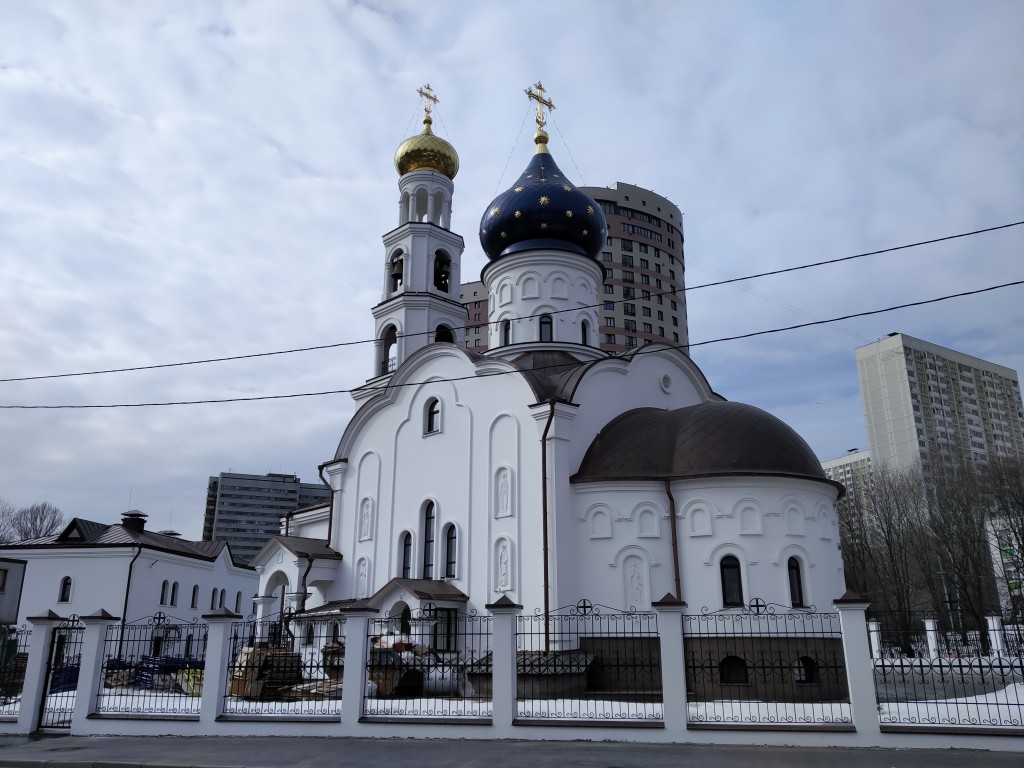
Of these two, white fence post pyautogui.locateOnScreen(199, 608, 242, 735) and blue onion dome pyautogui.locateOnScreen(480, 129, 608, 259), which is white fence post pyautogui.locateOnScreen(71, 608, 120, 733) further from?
blue onion dome pyautogui.locateOnScreen(480, 129, 608, 259)

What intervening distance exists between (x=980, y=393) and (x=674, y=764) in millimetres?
56062

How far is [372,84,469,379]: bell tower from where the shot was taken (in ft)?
74.0

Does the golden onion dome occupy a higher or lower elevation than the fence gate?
higher

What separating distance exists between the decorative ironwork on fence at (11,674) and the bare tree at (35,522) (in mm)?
39038

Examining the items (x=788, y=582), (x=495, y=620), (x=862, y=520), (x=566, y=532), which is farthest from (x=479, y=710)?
(x=862, y=520)

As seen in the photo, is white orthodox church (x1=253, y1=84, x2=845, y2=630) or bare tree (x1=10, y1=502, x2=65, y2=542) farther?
bare tree (x1=10, y1=502, x2=65, y2=542)

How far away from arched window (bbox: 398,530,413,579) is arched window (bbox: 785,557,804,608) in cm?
832

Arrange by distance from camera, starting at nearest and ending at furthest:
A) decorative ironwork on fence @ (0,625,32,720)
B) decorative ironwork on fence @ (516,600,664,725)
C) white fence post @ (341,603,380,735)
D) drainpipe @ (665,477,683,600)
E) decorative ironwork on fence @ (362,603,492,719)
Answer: white fence post @ (341,603,380,735), decorative ironwork on fence @ (362,603,492,719), decorative ironwork on fence @ (0,625,32,720), decorative ironwork on fence @ (516,600,664,725), drainpipe @ (665,477,683,600)

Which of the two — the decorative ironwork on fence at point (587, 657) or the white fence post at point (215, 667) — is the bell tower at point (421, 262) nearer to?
the decorative ironwork on fence at point (587, 657)

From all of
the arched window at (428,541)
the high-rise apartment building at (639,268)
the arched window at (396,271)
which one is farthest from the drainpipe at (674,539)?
the high-rise apartment building at (639,268)

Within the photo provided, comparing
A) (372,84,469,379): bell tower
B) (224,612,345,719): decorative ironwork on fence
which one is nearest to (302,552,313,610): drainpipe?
(224,612,345,719): decorative ironwork on fence

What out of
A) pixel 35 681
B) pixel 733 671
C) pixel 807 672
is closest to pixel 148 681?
pixel 35 681

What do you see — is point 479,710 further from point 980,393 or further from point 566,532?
point 980,393

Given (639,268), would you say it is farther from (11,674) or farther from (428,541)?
(11,674)
